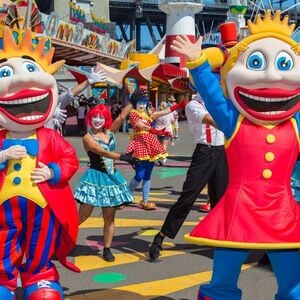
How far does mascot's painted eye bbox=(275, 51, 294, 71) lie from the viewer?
3.21 m

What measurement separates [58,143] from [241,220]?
1189 mm

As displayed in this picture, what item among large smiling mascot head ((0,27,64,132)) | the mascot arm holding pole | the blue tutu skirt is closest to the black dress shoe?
the blue tutu skirt

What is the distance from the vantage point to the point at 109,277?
14.4ft

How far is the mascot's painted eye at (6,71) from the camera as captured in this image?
128 inches

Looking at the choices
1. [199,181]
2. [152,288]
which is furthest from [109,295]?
[199,181]

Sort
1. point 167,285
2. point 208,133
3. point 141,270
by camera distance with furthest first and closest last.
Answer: point 208,133 < point 141,270 < point 167,285

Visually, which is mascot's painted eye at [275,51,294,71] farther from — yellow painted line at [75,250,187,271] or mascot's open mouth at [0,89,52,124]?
yellow painted line at [75,250,187,271]

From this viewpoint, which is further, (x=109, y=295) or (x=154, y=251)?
(x=154, y=251)

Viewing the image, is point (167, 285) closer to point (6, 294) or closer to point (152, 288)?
point (152, 288)

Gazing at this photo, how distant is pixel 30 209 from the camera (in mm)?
3229

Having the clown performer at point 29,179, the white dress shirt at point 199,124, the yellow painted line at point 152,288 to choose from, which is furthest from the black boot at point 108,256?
the clown performer at point 29,179

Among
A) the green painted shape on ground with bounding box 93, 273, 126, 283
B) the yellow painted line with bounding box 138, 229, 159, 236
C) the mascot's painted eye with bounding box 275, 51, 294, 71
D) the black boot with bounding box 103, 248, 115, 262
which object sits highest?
the mascot's painted eye with bounding box 275, 51, 294, 71

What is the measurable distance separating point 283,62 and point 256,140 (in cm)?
48

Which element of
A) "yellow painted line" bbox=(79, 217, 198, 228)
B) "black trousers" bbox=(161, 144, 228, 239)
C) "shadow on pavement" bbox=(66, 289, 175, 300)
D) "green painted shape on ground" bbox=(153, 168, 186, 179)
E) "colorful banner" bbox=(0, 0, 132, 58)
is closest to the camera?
"shadow on pavement" bbox=(66, 289, 175, 300)
